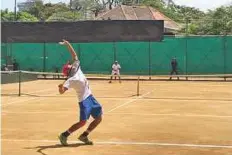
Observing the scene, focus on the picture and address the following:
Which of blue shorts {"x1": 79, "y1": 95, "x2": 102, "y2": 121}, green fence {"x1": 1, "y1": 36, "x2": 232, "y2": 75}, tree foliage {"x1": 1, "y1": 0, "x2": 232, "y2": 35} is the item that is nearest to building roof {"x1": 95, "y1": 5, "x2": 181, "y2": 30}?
tree foliage {"x1": 1, "y1": 0, "x2": 232, "y2": 35}

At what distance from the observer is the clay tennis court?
31.6ft

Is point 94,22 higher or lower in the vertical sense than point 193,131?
higher

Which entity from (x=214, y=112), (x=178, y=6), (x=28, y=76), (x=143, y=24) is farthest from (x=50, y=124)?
(x=178, y=6)

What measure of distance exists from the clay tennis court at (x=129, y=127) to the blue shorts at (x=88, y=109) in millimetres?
573

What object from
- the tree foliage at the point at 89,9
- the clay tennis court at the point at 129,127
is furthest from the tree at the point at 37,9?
the clay tennis court at the point at 129,127

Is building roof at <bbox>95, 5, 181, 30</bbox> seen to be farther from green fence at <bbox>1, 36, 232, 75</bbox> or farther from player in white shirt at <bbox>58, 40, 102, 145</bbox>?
player in white shirt at <bbox>58, 40, 102, 145</bbox>

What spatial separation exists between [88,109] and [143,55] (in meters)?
31.9

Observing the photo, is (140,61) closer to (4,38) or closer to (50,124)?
(4,38)

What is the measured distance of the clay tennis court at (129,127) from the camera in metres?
9.63

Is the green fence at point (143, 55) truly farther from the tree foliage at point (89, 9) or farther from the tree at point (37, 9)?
the tree at point (37, 9)

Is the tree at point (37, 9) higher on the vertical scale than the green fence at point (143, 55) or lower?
higher

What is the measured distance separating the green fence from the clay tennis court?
2077 centimetres

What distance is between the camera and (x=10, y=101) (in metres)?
19.6

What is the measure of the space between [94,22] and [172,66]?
8425mm
